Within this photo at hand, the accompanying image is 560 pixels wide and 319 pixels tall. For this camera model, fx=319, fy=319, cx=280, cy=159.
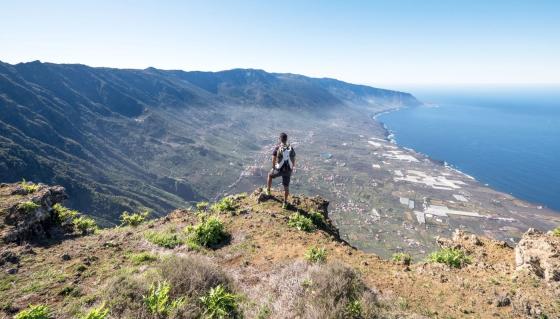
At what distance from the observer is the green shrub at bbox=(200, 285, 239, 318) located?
7.90 meters

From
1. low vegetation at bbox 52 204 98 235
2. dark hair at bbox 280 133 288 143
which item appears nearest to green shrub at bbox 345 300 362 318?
dark hair at bbox 280 133 288 143

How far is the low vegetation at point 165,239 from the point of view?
1361 cm

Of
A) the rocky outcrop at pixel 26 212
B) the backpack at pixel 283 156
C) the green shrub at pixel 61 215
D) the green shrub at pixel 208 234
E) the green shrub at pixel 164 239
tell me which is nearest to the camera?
the rocky outcrop at pixel 26 212

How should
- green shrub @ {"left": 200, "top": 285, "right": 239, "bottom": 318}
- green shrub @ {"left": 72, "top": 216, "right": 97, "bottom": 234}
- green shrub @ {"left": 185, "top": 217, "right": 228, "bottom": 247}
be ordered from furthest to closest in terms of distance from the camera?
green shrub @ {"left": 72, "top": 216, "right": 97, "bottom": 234}, green shrub @ {"left": 185, "top": 217, "right": 228, "bottom": 247}, green shrub @ {"left": 200, "top": 285, "right": 239, "bottom": 318}

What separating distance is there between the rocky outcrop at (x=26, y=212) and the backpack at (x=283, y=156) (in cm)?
1133

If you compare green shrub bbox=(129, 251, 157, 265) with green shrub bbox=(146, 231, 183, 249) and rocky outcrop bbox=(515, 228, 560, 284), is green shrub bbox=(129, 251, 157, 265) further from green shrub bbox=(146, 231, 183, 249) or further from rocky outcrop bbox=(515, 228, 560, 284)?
rocky outcrop bbox=(515, 228, 560, 284)

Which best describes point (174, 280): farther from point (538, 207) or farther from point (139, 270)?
point (538, 207)

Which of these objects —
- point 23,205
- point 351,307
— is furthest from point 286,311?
point 23,205

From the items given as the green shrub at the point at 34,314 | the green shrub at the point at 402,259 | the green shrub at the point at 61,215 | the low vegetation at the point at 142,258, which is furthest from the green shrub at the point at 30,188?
the green shrub at the point at 402,259

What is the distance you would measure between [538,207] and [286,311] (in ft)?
698

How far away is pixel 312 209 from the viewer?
18734 mm

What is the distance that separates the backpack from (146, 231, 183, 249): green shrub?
20.9 feet

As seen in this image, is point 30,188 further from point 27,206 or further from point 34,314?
point 34,314

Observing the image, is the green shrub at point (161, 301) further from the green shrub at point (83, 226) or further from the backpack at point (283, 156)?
the green shrub at point (83, 226)
